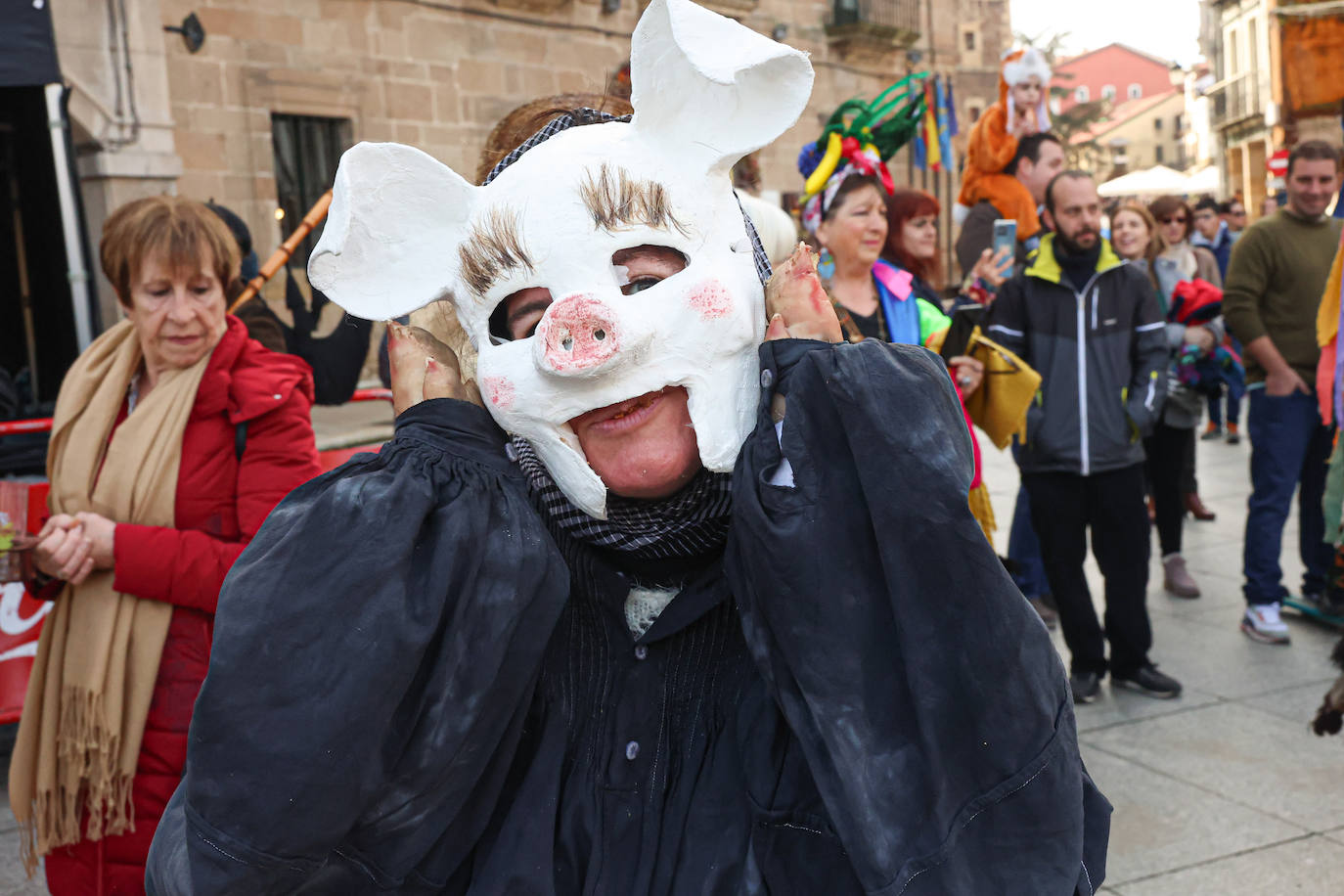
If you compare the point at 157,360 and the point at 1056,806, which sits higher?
the point at 157,360

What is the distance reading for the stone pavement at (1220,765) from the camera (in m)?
3.47

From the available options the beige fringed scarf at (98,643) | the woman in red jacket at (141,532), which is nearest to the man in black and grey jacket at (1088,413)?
the woman in red jacket at (141,532)

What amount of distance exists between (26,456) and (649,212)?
12.5 ft

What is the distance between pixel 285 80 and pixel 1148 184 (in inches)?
604

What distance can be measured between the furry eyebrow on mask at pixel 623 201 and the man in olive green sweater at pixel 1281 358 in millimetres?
4722

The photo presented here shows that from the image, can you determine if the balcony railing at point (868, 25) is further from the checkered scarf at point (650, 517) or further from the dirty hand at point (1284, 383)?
the checkered scarf at point (650, 517)

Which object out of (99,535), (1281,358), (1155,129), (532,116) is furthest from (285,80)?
(1155,129)

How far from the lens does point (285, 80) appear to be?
1150cm

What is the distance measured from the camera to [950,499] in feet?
3.97

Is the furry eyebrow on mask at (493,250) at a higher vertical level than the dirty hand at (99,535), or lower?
higher

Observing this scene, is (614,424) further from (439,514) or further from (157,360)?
(157,360)

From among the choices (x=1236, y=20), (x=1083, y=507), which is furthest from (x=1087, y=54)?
(x=1083, y=507)

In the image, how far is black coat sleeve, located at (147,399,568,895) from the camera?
1226 mm

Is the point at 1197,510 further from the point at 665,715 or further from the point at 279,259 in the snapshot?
the point at 665,715
